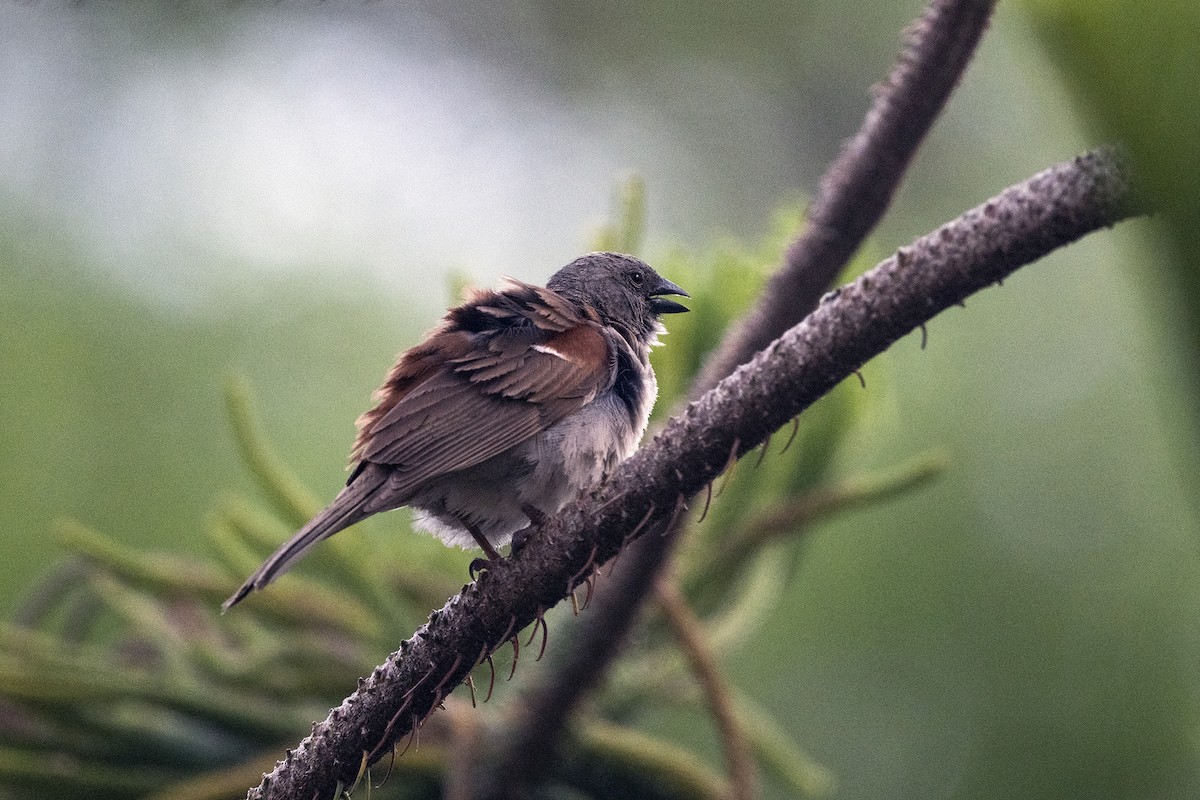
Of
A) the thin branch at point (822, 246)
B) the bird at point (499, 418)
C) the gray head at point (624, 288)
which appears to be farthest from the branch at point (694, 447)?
the gray head at point (624, 288)

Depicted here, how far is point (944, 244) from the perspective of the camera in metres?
1.67

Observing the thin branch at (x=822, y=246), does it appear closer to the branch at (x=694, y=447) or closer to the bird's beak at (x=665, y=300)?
the branch at (x=694, y=447)

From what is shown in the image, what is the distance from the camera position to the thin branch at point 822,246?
2285 millimetres

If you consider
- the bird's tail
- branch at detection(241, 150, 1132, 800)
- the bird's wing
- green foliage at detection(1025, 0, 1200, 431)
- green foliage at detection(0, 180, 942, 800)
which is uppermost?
green foliage at detection(1025, 0, 1200, 431)

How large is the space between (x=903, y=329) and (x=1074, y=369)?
5.42 m

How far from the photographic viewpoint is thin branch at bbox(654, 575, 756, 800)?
3.08 metres

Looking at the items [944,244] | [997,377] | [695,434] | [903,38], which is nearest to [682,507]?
[695,434]

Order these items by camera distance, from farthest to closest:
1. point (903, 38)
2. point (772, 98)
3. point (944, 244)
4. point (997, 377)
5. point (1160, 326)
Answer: point (772, 98), point (997, 377), point (903, 38), point (944, 244), point (1160, 326)

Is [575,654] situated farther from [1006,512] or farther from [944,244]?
[1006,512]

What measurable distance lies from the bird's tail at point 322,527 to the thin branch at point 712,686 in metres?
0.81

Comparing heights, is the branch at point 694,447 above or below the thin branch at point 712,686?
above

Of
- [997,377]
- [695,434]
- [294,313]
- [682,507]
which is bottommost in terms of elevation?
[294,313]

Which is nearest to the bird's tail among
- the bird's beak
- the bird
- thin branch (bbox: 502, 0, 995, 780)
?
the bird

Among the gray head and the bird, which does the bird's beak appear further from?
the bird
